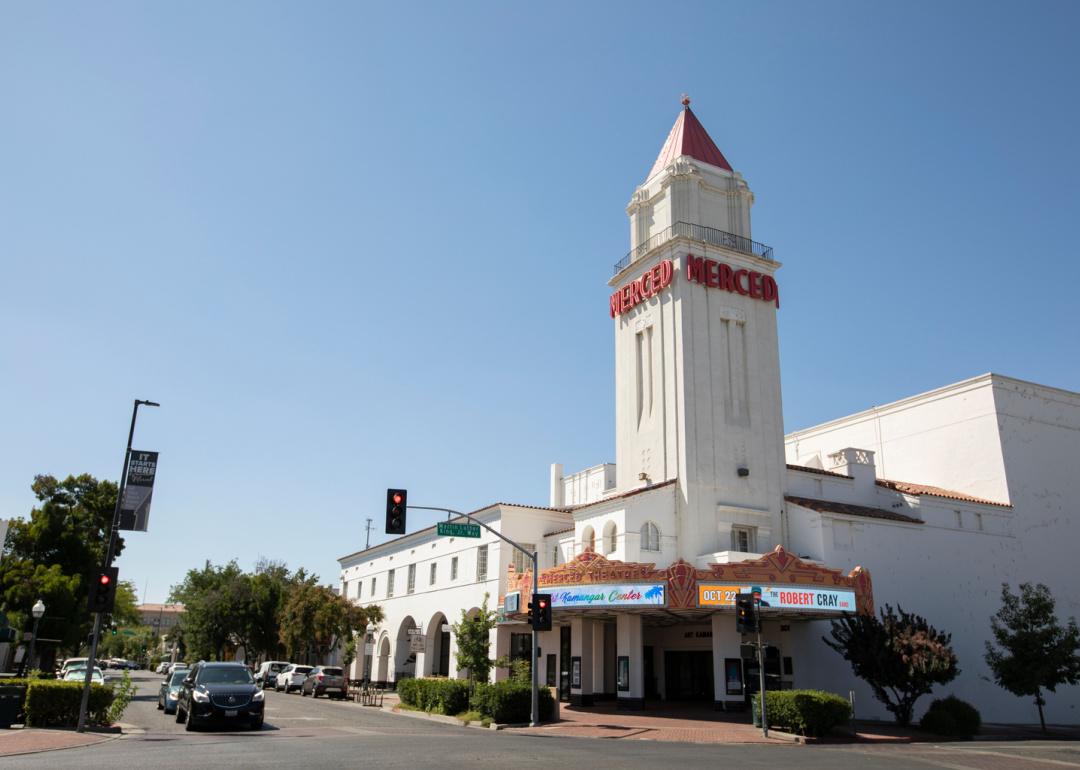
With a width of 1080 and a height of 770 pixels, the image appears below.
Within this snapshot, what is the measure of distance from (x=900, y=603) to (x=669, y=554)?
9517 mm

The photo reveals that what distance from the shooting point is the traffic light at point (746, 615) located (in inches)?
943

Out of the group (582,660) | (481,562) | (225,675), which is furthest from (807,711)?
(481,562)

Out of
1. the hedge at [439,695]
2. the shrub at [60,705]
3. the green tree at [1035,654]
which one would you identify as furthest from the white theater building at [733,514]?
the shrub at [60,705]

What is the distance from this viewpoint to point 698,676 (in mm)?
37500

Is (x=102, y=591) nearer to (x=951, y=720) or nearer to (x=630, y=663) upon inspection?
(x=630, y=663)

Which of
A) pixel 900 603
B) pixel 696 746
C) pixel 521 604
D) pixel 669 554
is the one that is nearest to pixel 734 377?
pixel 669 554

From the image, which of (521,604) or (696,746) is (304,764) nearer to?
(696,746)

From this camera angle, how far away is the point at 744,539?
115ft

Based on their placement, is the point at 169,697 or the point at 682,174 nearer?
the point at 169,697

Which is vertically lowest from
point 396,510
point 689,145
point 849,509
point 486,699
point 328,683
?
point 328,683

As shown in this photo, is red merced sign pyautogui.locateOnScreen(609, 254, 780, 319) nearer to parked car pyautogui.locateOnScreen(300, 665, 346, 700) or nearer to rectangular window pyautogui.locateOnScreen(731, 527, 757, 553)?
rectangular window pyautogui.locateOnScreen(731, 527, 757, 553)

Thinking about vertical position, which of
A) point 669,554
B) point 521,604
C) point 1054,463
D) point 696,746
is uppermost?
point 1054,463

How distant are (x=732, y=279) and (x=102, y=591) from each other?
93.6 feet

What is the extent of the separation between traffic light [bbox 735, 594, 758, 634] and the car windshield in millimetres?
14093
